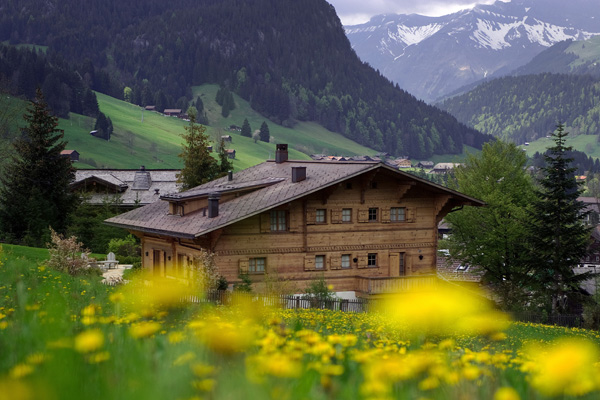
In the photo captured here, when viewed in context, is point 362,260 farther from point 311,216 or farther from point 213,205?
point 213,205

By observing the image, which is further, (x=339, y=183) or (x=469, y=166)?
(x=469, y=166)

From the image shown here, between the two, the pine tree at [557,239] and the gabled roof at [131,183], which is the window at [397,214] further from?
the gabled roof at [131,183]

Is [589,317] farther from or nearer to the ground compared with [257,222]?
nearer to the ground

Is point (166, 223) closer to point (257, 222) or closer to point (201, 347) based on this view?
point (257, 222)

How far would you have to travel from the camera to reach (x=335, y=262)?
131ft

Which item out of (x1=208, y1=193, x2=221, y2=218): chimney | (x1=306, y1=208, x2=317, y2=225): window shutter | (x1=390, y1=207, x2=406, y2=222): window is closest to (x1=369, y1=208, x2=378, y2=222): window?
(x1=390, y1=207, x2=406, y2=222): window

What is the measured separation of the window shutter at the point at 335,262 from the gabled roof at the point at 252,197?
425cm

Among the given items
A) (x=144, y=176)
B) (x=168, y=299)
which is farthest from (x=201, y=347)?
(x=144, y=176)

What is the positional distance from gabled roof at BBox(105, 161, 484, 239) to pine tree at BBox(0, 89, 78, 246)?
16.5 m

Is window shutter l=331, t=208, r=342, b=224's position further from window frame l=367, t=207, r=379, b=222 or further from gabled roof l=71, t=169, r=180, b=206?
gabled roof l=71, t=169, r=180, b=206

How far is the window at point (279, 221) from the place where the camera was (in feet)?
127

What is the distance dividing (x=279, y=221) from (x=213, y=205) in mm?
3600

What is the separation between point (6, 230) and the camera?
5816cm

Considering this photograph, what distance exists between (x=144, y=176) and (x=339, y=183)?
2130 inches
